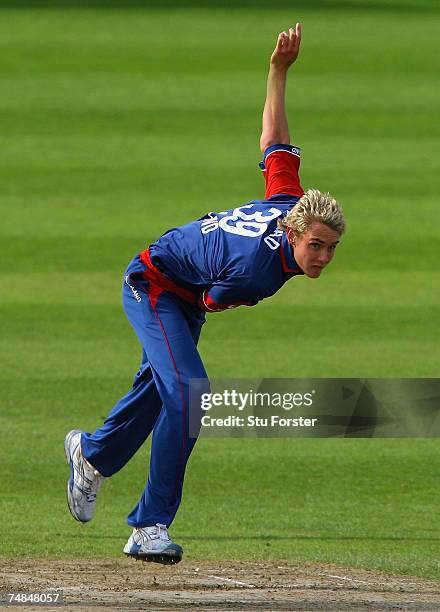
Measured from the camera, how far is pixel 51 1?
84.5 ft

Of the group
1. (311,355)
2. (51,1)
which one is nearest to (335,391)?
(311,355)

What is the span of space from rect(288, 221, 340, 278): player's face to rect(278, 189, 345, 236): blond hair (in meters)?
0.02

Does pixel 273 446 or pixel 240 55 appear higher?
pixel 240 55

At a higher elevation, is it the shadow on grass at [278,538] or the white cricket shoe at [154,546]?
the shadow on grass at [278,538]

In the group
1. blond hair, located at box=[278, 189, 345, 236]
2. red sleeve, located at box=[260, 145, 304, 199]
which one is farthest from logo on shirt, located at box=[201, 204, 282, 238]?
red sleeve, located at box=[260, 145, 304, 199]

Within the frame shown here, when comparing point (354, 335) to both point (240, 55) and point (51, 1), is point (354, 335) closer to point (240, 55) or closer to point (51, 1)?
point (240, 55)

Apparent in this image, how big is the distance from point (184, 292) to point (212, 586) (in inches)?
57.3

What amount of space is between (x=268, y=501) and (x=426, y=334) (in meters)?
4.35

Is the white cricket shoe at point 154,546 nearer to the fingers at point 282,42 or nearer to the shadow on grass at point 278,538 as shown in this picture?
the shadow on grass at point 278,538

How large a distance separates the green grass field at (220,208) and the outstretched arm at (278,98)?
2284 millimetres

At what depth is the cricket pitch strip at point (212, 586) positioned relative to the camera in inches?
261

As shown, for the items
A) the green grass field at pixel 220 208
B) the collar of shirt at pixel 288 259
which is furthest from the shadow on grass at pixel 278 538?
the collar of shirt at pixel 288 259

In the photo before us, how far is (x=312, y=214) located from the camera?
626cm

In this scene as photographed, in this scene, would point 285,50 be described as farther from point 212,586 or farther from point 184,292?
point 212,586
